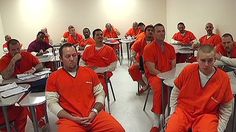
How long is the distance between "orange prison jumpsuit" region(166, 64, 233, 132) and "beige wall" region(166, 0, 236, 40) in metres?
2.55

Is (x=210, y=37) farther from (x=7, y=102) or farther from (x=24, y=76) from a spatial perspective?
(x=7, y=102)

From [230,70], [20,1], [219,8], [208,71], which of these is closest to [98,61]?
[230,70]

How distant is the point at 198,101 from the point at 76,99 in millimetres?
961

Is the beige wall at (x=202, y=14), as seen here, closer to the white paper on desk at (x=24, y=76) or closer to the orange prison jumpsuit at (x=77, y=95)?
the orange prison jumpsuit at (x=77, y=95)

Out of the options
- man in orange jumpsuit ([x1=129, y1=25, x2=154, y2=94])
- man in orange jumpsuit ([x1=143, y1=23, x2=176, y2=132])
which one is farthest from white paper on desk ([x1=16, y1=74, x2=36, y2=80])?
man in orange jumpsuit ([x1=129, y1=25, x2=154, y2=94])

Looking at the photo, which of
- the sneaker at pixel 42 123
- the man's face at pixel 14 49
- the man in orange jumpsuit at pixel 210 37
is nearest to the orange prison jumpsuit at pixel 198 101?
the sneaker at pixel 42 123

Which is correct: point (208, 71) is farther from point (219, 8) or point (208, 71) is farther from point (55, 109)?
point (219, 8)

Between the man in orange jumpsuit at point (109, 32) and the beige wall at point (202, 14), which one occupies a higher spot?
the beige wall at point (202, 14)

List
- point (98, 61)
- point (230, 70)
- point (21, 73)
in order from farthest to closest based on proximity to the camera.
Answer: point (98, 61)
point (21, 73)
point (230, 70)

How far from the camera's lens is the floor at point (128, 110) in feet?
9.90

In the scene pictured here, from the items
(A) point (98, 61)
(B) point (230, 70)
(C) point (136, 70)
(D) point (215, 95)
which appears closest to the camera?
(D) point (215, 95)

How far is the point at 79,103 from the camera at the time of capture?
6.85 ft

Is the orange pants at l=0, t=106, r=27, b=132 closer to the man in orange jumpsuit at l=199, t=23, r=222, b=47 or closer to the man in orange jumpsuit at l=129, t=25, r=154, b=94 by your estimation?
the man in orange jumpsuit at l=129, t=25, r=154, b=94

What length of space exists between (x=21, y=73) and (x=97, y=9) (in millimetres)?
5282
